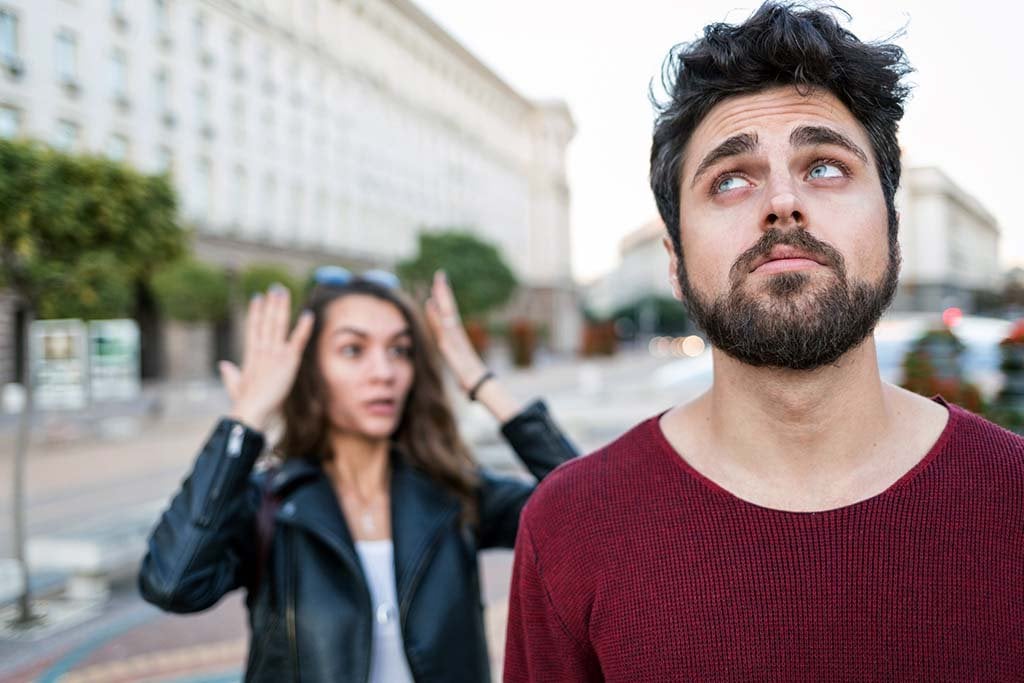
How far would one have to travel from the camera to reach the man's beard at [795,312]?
3.74 ft

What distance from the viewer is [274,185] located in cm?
1222

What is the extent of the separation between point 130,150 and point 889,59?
6.33 metres

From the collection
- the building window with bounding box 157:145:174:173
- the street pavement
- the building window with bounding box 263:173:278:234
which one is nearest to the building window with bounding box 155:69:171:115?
the building window with bounding box 157:145:174:173

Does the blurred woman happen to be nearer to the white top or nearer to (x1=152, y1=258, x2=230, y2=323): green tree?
the white top

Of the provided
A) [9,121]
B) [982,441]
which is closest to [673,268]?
[982,441]

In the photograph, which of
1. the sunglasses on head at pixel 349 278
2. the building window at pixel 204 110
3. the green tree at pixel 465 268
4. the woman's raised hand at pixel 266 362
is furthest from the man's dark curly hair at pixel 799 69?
the green tree at pixel 465 268

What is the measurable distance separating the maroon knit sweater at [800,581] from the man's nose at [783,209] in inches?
15.1

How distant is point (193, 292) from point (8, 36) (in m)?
19.2

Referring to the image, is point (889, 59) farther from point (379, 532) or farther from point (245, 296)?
point (245, 296)

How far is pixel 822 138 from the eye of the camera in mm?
1213

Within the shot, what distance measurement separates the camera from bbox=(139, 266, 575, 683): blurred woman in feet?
6.18

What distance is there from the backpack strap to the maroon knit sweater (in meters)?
0.98

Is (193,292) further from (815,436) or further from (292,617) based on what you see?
(815,436)

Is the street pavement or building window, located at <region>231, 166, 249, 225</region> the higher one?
building window, located at <region>231, 166, 249, 225</region>
